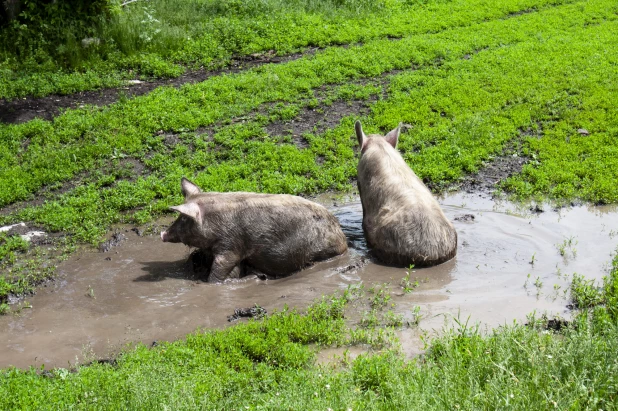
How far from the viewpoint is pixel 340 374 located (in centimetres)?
613

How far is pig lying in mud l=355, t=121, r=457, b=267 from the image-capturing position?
901cm

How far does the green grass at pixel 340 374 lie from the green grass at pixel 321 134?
11.0ft

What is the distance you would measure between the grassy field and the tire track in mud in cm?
24

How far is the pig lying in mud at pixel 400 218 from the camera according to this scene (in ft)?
29.6

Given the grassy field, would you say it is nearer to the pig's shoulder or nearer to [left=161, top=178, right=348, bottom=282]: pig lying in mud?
[left=161, top=178, right=348, bottom=282]: pig lying in mud

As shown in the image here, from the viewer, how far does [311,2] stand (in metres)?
20.3

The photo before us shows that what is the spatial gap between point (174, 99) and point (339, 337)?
29.4 ft

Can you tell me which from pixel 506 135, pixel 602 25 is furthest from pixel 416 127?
pixel 602 25

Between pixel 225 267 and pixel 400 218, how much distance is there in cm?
239

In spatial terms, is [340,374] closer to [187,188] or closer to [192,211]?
[192,211]

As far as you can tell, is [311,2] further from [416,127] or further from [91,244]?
[91,244]

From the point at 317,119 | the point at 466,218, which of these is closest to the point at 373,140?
the point at 466,218

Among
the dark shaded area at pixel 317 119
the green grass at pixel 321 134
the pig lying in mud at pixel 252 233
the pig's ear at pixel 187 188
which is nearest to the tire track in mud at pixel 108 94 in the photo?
the green grass at pixel 321 134

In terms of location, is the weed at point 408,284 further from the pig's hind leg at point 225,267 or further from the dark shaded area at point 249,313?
the pig's hind leg at point 225,267
